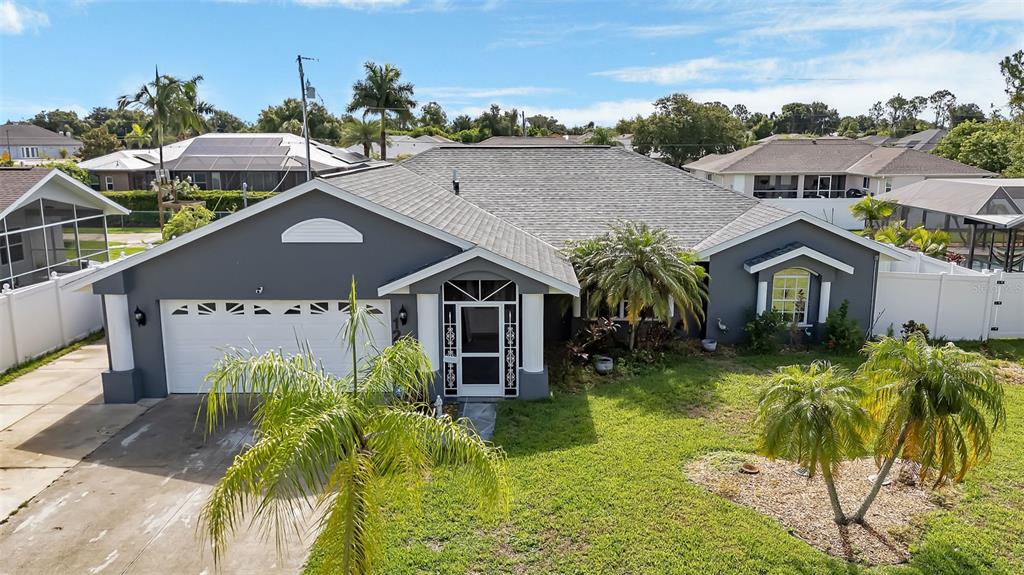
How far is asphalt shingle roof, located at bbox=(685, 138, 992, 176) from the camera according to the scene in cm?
3884

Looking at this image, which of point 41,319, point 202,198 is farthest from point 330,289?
point 202,198

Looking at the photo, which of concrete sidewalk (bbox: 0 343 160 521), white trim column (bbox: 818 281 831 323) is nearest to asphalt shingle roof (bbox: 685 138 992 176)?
white trim column (bbox: 818 281 831 323)

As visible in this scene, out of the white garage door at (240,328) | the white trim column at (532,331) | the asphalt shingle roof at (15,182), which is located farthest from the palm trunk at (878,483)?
the asphalt shingle roof at (15,182)

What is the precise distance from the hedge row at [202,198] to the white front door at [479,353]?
99.6 ft

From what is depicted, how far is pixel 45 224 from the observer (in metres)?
19.8

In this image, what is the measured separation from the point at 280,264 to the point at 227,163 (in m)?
36.3

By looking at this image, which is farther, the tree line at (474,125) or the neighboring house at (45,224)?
the tree line at (474,125)

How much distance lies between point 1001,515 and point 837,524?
82.2 inches

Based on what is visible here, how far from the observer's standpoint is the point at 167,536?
8.32 m

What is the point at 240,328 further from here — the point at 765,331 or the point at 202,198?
the point at 202,198

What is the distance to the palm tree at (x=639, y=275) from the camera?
14344mm

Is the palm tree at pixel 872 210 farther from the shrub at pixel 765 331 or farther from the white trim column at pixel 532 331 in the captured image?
the white trim column at pixel 532 331

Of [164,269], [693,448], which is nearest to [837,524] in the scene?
[693,448]

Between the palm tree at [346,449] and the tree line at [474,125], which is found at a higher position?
the tree line at [474,125]
